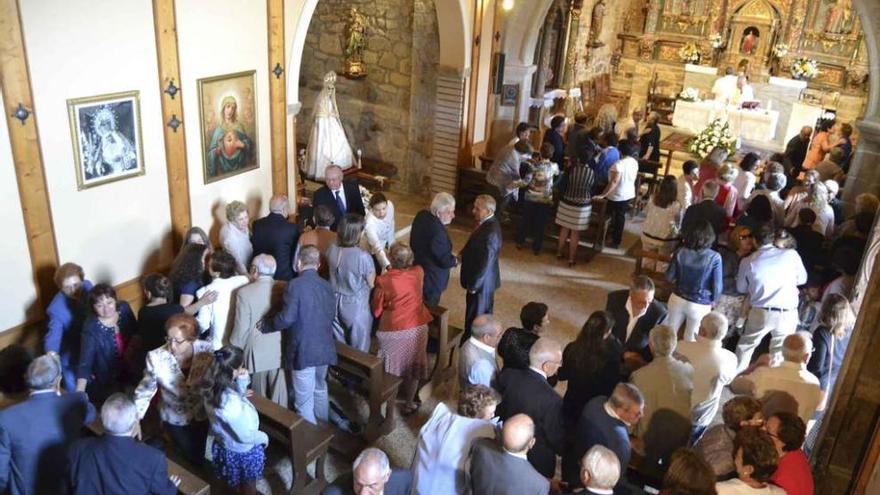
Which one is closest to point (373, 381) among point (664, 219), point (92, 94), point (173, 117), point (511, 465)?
point (511, 465)

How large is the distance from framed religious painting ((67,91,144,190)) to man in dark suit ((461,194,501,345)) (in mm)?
2866

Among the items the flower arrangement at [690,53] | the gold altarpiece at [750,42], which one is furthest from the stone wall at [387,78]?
the flower arrangement at [690,53]

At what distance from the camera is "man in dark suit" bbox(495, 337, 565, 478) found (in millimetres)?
4012

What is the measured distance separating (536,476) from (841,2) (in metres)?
17.0

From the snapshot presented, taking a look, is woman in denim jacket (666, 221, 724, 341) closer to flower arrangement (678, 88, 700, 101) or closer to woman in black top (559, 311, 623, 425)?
woman in black top (559, 311, 623, 425)

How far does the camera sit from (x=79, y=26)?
17.1 feet

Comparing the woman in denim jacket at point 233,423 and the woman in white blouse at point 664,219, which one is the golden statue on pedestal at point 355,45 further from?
the woman in denim jacket at point 233,423

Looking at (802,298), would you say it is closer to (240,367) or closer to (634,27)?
(240,367)

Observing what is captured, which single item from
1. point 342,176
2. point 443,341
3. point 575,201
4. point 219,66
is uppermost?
point 219,66

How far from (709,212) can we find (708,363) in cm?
284

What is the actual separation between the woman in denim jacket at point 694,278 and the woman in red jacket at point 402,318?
2216mm

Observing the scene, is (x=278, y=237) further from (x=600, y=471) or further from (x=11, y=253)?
(x=600, y=471)

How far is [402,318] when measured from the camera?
539 cm

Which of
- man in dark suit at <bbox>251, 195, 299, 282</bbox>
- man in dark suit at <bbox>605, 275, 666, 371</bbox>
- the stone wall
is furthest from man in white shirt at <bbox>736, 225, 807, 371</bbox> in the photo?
the stone wall
